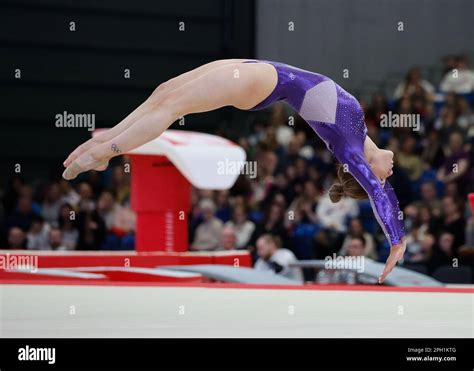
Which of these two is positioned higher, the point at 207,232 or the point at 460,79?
the point at 460,79

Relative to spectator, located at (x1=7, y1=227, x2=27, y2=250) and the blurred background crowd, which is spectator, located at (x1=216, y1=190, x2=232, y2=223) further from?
spectator, located at (x1=7, y1=227, x2=27, y2=250)

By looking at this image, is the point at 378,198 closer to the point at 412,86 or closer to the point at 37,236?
the point at 37,236

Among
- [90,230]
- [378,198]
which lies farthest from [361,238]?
[378,198]

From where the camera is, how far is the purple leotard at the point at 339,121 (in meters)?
4.77

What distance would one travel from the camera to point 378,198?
15.7 ft

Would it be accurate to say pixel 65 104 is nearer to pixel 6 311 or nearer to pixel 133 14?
pixel 133 14

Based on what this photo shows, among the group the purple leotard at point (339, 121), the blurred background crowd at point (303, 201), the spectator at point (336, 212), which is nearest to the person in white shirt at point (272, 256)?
the blurred background crowd at point (303, 201)

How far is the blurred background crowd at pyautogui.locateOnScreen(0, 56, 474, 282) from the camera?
839cm

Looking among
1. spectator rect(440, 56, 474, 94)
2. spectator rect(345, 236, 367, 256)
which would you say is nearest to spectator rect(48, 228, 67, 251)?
spectator rect(345, 236, 367, 256)

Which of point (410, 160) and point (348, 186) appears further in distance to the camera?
point (410, 160)

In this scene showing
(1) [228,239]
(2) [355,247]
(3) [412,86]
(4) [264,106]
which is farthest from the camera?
(3) [412,86]

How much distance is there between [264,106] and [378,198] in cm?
73

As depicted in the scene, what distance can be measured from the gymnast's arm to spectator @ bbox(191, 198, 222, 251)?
162 inches

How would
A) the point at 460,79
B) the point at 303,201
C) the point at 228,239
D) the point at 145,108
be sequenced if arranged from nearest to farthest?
the point at 145,108, the point at 228,239, the point at 303,201, the point at 460,79
